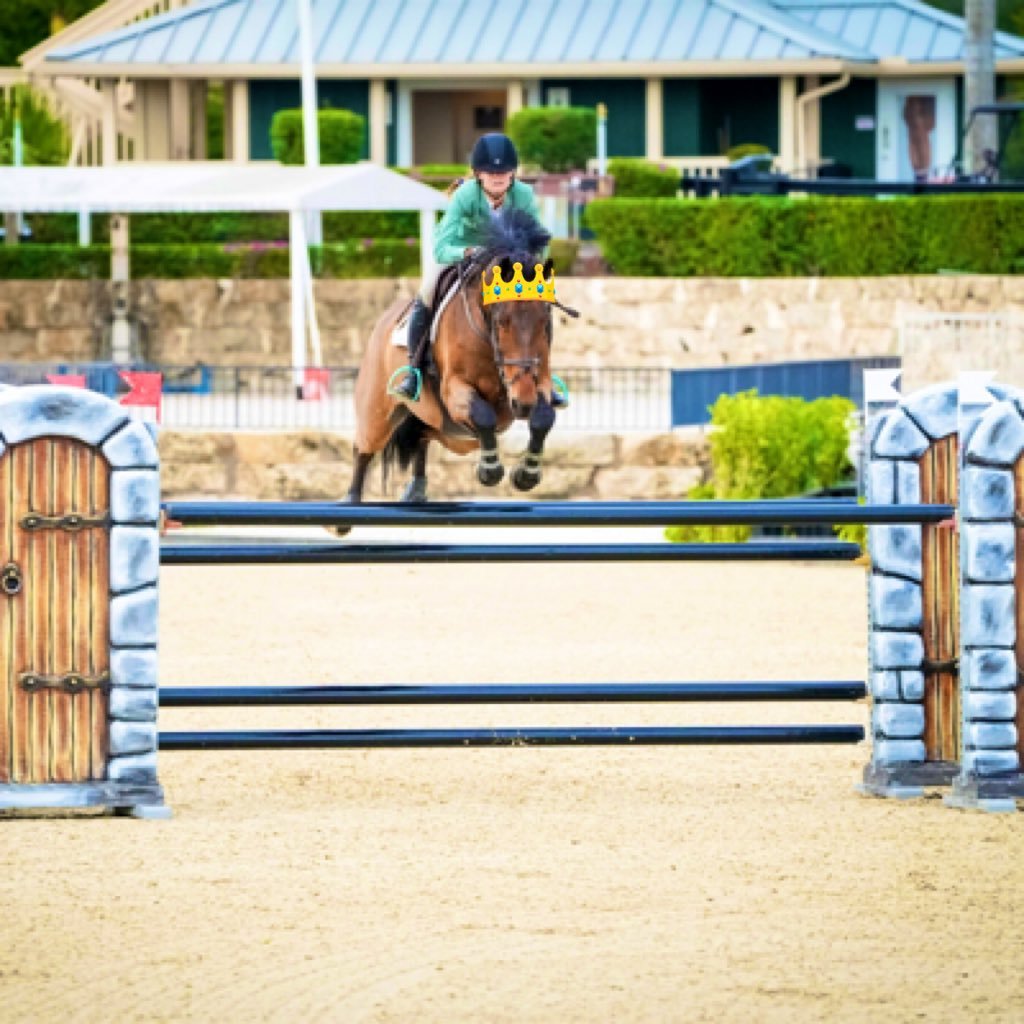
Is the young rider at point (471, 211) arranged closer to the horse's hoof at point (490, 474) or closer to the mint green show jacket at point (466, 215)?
the mint green show jacket at point (466, 215)

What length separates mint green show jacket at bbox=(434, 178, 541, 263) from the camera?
1113 centimetres

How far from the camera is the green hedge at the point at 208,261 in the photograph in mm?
31453

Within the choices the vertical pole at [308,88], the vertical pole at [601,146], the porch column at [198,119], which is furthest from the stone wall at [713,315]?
the porch column at [198,119]

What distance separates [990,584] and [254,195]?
1967 centimetres

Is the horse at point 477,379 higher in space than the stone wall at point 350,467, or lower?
higher

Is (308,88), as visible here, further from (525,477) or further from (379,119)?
(525,477)

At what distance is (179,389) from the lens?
27.8 metres

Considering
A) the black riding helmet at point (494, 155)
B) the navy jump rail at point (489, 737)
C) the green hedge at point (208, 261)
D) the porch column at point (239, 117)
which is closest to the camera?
the navy jump rail at point (489, 737)

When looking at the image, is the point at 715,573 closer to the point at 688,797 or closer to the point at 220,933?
the point at 688,797

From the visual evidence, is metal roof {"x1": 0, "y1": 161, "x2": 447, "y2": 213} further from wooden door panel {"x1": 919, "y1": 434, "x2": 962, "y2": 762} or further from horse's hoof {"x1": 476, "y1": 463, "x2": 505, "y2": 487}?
wooden door panel {"x1": 919, "y1": 434, "x2": 962, "y2": 762}

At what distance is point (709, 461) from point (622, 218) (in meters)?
7.84

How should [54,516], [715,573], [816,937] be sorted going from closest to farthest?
[816,937] → [54,516] → [715,573]

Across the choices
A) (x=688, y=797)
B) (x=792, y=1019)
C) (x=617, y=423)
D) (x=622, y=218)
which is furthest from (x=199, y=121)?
(x=792, y=1019)

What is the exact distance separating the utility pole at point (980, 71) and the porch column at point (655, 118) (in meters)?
4.80
